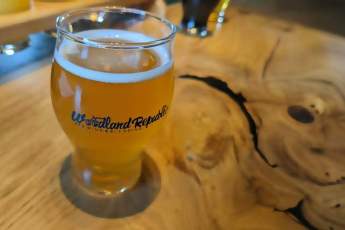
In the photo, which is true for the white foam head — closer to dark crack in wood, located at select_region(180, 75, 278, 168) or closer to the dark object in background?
dark crack in wood, located at select_region(180, 75, 278, 168)

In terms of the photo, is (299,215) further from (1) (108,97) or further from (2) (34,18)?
(2) (34,18)

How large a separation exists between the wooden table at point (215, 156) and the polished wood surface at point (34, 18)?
0.20 feet

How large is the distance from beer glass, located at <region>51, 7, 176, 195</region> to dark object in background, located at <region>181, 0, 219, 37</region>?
1.53 feet

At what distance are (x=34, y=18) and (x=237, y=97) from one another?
12.4 inches

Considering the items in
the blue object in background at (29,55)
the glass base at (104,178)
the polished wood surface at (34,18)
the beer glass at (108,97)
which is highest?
the beer glass at (108,97)

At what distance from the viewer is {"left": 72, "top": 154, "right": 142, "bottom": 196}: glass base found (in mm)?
368

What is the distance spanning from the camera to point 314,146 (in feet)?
1.59

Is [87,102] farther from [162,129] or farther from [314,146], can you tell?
[314,146]

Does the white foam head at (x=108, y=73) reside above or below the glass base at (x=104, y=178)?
above

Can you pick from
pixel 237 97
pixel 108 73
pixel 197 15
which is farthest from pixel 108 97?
pixel 197 15

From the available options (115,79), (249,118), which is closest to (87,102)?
(115,79)

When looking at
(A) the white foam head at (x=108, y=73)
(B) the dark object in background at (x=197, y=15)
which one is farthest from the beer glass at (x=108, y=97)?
(B) the dark object in background at (x=197, y=15)

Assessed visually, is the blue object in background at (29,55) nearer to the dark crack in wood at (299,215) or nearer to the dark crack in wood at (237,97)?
the dark crack in wood at (237,97)

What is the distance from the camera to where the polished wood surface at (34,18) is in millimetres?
543
